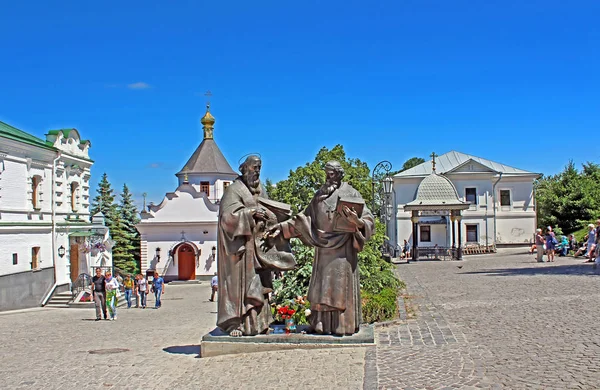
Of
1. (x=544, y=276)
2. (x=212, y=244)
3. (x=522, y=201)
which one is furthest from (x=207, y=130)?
(x=544, y=276)

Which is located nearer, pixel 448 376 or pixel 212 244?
pixel 448 376

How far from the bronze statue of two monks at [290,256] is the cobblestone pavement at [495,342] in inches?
35.9

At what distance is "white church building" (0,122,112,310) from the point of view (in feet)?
89.2

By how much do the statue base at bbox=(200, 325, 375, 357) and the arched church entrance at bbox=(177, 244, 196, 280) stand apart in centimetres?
3584

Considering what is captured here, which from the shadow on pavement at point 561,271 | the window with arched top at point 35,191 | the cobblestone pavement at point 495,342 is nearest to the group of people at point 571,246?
the shadow on pavement at point 561,271

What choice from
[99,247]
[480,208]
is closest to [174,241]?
[99,247]

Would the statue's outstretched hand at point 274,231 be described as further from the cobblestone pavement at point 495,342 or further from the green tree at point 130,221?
the green tree at point 130,221

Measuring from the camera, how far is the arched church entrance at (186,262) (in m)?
44.3

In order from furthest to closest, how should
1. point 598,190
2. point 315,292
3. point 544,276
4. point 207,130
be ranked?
point 207,130, point 598,190, point 544,276, point 315,292

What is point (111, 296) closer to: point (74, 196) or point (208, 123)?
point (74, 196)

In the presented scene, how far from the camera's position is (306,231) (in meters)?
9.22

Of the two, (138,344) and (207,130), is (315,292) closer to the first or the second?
(138,344)

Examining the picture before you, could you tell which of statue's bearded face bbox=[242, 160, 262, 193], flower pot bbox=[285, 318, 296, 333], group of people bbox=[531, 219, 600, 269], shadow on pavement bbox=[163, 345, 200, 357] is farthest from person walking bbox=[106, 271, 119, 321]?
group of people bbox=[531, 219, 600, 269]

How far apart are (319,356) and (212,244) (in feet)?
119
